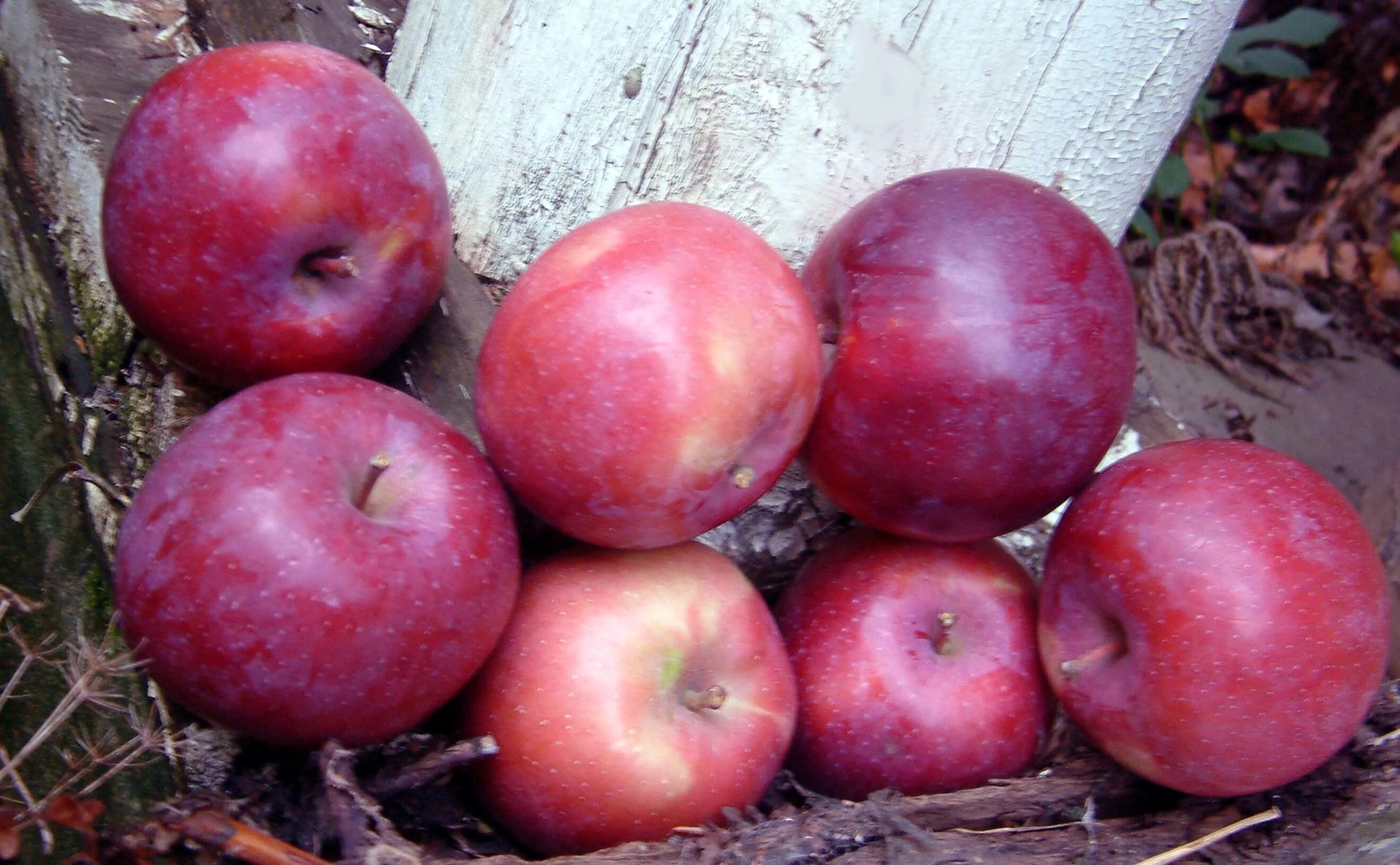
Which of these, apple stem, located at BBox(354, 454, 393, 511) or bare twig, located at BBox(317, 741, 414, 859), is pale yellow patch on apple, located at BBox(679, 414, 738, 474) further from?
bare twig, located at BBox(317, 741, 414, 859)

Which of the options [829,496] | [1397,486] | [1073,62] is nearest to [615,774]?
[829,496]

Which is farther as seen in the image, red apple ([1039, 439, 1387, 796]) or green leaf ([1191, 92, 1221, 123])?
green leaf ([1191, 92, 1221, 123])

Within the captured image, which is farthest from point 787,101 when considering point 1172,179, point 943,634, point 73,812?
point 1172,179

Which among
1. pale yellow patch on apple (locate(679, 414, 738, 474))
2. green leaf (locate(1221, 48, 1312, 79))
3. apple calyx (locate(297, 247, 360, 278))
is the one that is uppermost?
green leaf (locate(1221, 48, 1312, 79))

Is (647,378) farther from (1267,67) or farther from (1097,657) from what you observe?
(1267,67)

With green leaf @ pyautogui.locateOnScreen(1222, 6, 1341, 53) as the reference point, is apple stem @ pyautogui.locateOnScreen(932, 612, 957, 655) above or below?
below

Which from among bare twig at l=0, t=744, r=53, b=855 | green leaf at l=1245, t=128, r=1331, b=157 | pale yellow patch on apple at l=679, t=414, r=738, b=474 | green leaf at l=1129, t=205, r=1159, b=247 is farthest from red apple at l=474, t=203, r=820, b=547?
green leaf at l=1245, t=128, r=1331, b=157
